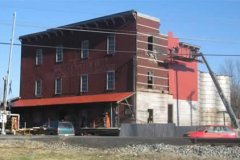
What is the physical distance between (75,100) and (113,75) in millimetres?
5201

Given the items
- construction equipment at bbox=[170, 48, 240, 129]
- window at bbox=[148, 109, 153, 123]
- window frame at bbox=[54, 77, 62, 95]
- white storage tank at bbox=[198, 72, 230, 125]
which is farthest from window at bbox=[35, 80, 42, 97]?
white storage tank at bbox=[198, 72, 230, 125]

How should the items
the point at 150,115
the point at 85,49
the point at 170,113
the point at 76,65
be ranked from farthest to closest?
1. the point at 76,65
2. the point at 85,49
3. the point at 170,113
4. the point at 150,115

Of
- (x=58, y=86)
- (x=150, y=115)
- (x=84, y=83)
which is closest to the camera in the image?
(x=150, y=115)

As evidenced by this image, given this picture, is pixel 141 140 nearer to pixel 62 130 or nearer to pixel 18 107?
pixel 62 130

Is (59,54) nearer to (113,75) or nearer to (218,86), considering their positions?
(113,75)


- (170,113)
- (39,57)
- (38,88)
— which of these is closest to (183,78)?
(170,113)

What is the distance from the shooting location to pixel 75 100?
5491 centimetres

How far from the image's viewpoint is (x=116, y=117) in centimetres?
5122

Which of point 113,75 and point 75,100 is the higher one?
point 113,75

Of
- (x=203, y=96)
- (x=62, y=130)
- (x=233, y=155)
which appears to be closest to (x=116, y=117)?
(x=62, y=130)

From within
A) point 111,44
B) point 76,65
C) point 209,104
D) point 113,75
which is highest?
point 111,44

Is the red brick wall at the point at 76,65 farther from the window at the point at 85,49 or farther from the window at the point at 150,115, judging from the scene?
the window at the point at 150,115

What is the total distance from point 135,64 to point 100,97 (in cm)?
525

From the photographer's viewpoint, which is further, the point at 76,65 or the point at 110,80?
the point at 76,65
